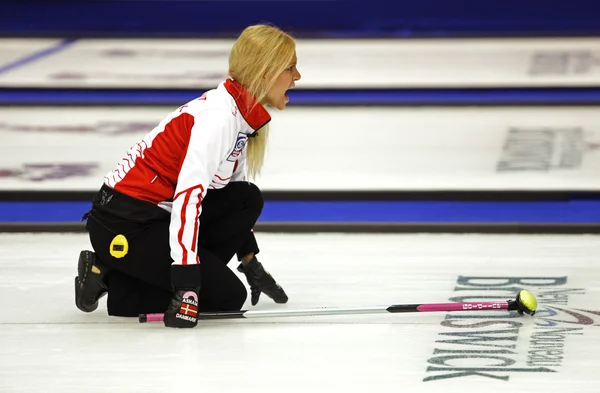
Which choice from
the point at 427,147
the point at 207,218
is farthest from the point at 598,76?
the point at 207,218

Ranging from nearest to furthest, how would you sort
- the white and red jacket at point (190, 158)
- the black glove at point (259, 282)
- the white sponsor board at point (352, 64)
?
the white and red jacket at point (190, 158) < the black glove at point (259, 282) < the white sponsor board at point (352, 64)

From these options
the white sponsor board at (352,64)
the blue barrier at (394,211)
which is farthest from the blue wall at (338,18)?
the blue barrier at (394,211)

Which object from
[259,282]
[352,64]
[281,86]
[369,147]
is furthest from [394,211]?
[352,64]

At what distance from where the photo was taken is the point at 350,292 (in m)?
2.59

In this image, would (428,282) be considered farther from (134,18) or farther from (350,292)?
(134,18)

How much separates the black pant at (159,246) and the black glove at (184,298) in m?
0.08

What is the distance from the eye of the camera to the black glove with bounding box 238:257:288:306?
2473mm

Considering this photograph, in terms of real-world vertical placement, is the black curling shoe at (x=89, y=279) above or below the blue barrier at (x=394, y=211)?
below

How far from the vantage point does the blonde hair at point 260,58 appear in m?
2.24

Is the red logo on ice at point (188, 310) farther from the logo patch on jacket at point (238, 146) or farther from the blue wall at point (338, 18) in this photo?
the blue wall at point (338, 18)

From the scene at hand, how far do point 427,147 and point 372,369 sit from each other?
2.28 meters

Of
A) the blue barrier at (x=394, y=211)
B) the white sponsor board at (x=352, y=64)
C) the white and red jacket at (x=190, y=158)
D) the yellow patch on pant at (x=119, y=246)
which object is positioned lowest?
the yellow patch on pant at (x=119, y=246)

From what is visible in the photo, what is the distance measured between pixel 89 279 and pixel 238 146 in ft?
1.40

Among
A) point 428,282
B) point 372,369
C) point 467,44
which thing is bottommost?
point 372,369
